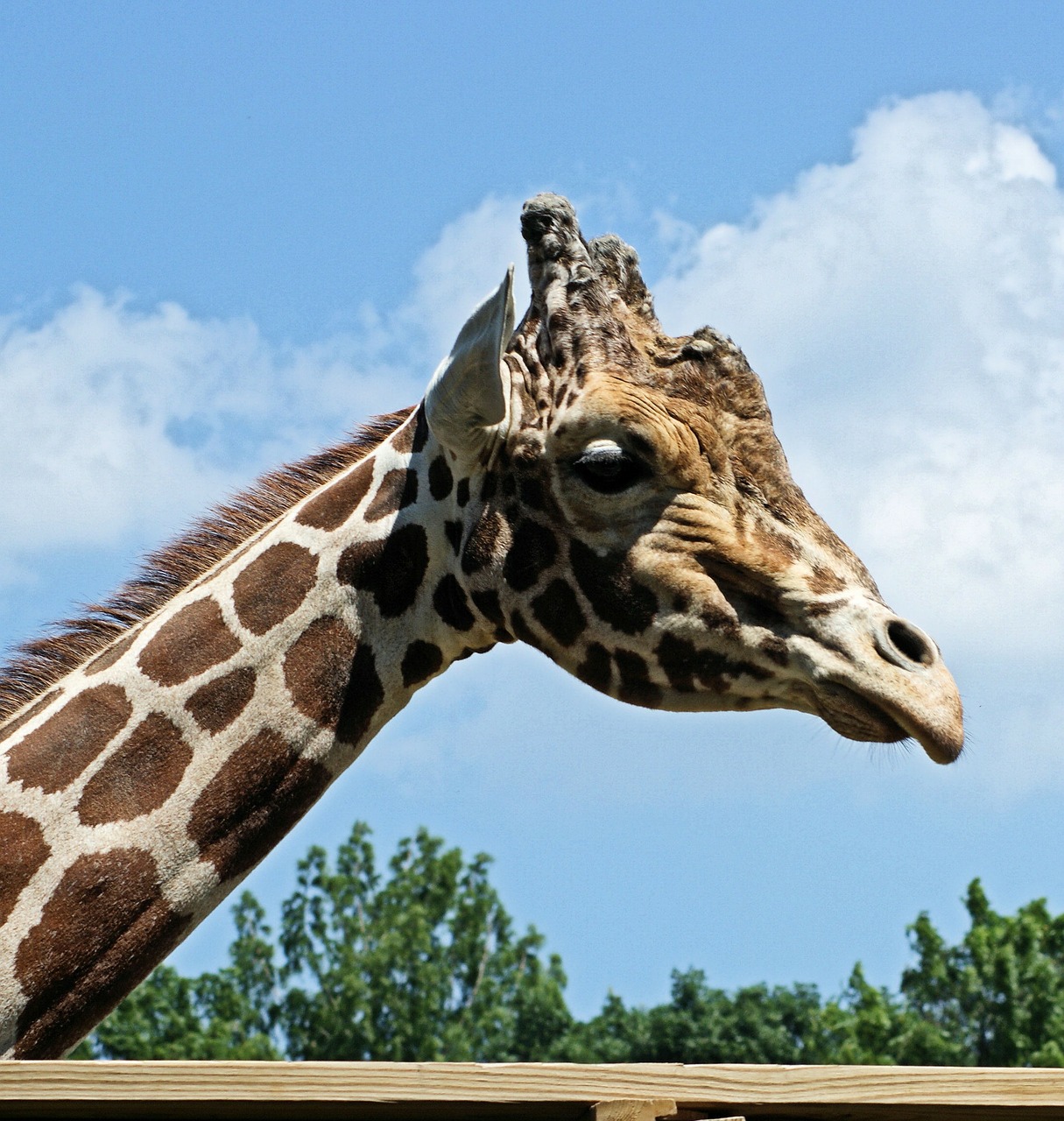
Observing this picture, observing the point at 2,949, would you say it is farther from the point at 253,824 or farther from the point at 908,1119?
the point at 908,1119

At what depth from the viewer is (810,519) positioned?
607 cm

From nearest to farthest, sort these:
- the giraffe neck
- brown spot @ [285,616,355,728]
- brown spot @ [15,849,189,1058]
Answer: brown spot @ [15,849,189,1058] → the giraffe neck → brown spot @ [285,616,355,728]

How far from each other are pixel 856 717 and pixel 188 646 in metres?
2.53

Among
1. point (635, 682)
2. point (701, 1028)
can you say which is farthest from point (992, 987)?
point (635, 682)

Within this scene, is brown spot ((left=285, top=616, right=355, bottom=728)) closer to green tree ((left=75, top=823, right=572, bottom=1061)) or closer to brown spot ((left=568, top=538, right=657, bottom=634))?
brown spot ((left=568, top=538, right=657, bottom=634))

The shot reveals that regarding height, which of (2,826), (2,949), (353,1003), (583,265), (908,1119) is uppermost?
(353,1003)

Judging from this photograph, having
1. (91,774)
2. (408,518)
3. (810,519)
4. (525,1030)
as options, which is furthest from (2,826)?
(525,1030)

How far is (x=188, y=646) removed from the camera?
6.00 m

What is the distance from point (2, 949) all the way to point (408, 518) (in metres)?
2.19

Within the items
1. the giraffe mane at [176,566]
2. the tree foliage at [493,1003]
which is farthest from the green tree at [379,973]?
the giraffe mane at [176,566]

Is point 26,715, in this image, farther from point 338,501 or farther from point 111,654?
point 338,501

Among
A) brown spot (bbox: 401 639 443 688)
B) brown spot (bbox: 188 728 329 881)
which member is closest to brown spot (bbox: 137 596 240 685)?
brown spot (bbox: 188 728 329 881)

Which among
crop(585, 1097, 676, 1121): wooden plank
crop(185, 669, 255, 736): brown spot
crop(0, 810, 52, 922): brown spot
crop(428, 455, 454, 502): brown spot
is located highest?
crop(428, 455, 454, 502): brown spot

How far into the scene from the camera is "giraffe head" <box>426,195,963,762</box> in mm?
5750
